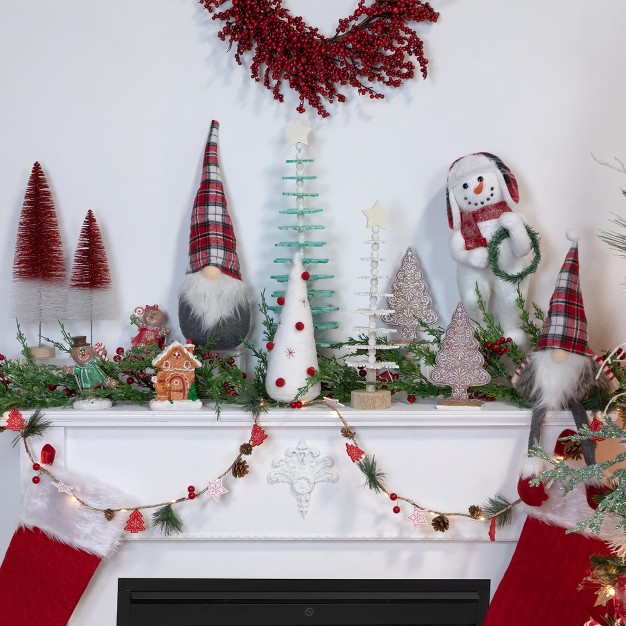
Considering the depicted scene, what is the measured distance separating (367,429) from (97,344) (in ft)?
2.01

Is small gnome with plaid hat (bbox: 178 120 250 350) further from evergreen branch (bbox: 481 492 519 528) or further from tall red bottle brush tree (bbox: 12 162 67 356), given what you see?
evergreen branch (bbox: 481 492 519 528)

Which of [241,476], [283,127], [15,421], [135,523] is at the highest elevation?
[283,127]

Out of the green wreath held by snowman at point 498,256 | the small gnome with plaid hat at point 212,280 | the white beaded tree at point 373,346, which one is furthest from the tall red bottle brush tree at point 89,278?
the green wreath held by snowman at point 498,256

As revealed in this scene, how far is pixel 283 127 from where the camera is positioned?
1.89 meters

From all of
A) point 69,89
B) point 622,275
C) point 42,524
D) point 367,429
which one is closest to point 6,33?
point 69,89

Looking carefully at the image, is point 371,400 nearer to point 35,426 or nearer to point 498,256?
point 498,256

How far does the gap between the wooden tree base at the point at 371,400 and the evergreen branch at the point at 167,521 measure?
45cm

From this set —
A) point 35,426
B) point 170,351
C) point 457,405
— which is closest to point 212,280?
point 170,351

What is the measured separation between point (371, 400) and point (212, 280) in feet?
1.44

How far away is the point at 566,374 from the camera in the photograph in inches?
64.5

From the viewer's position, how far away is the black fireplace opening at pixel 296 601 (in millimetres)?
1731

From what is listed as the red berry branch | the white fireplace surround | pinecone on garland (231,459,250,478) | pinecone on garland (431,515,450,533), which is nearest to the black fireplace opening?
the white fireplace surround

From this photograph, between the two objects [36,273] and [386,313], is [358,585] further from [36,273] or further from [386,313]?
[36,273]

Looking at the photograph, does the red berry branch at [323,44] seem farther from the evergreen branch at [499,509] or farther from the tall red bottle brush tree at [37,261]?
the evergreen branch at [499,509]
